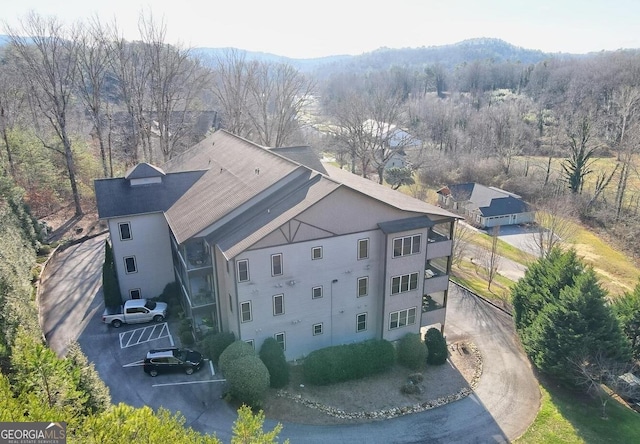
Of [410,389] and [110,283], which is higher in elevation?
[110,283]

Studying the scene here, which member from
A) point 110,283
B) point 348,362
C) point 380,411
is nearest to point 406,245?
point 348,362

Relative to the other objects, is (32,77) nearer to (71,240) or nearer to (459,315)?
(71,240)

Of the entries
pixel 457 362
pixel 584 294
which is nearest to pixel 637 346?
pixel 584 294

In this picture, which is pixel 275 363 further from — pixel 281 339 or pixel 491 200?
pixel 491 200

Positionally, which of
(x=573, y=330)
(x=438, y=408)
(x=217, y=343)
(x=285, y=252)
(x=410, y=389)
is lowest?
(x=438, y=408)

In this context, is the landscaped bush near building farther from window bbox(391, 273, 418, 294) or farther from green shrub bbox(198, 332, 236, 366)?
green shrub bbox(198, 332, 236, 366)

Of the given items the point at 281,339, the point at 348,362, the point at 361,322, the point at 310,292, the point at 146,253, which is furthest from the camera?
the point at 146,253
